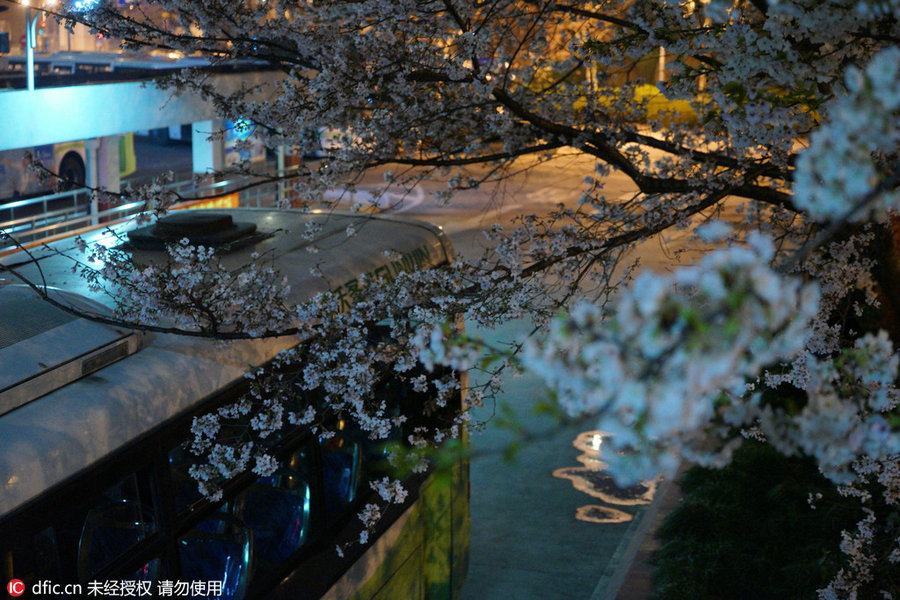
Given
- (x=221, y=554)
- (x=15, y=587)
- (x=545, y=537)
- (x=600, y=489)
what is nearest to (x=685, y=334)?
(x=15, y=587)

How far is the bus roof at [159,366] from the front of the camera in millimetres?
3348

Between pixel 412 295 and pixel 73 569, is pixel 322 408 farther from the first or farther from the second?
pixel 73 569

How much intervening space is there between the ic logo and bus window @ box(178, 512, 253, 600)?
1027 millimetres

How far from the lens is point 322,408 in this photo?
17.0ft

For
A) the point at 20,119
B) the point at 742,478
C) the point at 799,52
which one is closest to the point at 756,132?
the point at 799,52

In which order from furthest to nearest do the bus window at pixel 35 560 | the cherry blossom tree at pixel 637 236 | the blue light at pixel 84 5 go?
the blue light at pixel 84 5 → the bus window at pixel 35 560 → the cherry blossom tree at pixel 637 236

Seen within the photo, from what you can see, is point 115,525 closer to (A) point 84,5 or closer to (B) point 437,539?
(B) point 437,539

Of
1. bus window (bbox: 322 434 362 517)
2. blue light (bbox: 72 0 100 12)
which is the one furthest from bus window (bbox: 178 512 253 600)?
blue light (bbox: 72 0 100 12)

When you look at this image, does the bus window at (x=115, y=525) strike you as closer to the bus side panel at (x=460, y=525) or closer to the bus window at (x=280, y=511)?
the bus window at (x=280, y=511)

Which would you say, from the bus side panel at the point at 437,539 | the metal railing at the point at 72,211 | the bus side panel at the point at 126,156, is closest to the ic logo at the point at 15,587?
the bus side panel at the point at 437,539

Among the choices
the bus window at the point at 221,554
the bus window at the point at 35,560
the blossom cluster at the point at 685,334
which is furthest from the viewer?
the bus window at the point at 221,554

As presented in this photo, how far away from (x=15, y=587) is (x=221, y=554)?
140 cm

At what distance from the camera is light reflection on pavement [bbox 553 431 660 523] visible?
936cm

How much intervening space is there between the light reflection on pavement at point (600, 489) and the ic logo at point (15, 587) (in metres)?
6.44
